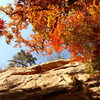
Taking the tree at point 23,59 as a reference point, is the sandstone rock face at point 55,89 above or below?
below

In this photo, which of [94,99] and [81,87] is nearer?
[94,99]

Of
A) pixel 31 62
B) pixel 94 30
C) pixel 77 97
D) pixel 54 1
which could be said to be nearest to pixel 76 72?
pixel 94 30

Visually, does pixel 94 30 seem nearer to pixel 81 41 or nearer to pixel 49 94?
pixel 81 41

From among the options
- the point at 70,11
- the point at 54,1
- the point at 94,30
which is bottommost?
the point at 94,30

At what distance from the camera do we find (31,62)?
2005 inches

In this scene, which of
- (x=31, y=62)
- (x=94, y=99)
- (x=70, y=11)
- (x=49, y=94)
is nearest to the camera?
(x=94, y=99)

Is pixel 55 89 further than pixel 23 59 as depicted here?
No

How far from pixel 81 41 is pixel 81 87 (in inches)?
172

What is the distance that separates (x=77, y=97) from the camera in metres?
12.8

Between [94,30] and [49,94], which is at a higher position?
[94,30]

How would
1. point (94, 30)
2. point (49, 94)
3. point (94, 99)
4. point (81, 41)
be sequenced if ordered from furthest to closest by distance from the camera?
point (94, 30) → point (81, 41) → point (49, 94) → point (94, 99)

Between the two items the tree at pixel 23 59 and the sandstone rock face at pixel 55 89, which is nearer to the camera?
the sandstone rock face at pixel 55 89

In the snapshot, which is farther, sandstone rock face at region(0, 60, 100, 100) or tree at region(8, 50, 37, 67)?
tree at region(8, 50, 37, 67)

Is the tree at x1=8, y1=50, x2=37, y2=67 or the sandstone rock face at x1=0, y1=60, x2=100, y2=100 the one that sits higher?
the tree at x1=8, y1=50, x2=37, y2=67
